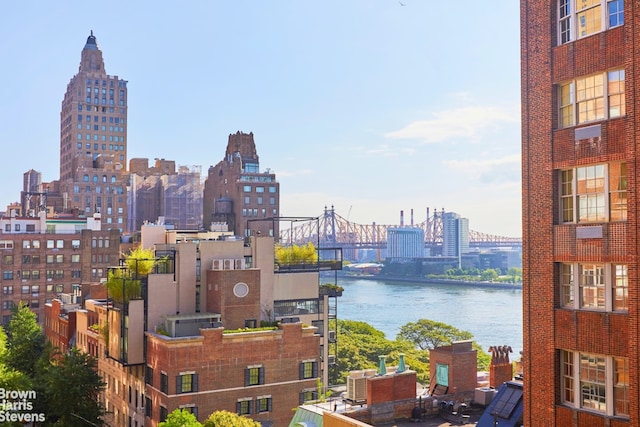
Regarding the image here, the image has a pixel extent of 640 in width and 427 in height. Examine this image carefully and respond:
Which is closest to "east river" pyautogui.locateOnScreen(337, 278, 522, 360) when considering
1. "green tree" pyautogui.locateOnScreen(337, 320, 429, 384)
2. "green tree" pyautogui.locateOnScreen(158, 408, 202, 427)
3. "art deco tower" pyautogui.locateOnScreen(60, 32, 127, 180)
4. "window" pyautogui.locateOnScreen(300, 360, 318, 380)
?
"green tree" pyautogui.locateOnScreen(337, 320, 429, 384)

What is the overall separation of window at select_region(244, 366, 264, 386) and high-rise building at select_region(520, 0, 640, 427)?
29595 mm

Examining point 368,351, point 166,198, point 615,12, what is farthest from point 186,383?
point 166,198

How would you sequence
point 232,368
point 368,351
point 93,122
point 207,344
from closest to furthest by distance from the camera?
point 207,344
point 232,368
point 368,351
point 93,122

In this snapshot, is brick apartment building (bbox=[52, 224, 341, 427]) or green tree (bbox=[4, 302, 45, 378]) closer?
brick apartment building (bbox=[52, 224, 341, 427])

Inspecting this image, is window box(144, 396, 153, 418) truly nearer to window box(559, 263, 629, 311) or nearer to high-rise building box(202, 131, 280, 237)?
window box(559, 263, 629, 311)

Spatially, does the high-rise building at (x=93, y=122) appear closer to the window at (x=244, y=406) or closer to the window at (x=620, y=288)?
the window at (x=244, y=406)

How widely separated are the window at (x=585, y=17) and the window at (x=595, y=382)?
802 centimetres

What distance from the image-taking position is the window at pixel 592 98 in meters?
17.1

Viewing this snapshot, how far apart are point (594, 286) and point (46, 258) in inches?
3932

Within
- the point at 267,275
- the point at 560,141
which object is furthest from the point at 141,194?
the point at 560,141

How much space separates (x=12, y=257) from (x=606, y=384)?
10003cm

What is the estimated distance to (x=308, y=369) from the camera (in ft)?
162

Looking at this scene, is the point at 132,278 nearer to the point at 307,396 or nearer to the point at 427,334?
the point at 307,396

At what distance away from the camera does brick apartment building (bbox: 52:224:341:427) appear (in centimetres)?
Answer: 4503
